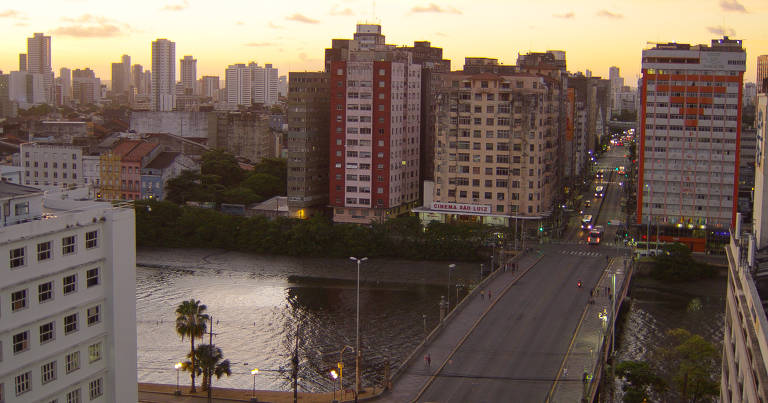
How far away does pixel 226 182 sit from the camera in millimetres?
88688

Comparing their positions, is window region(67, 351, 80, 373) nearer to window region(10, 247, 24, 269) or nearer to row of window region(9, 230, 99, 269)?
row of window region(9, 230, 99, 269)

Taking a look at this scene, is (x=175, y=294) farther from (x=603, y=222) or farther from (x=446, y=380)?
(x=603, y=222)

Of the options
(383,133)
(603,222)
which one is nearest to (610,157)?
(603,222)

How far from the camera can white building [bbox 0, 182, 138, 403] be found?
61.8ft

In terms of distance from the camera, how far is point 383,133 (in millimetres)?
72000

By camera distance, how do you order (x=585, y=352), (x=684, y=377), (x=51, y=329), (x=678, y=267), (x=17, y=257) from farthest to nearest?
(x=678, y=267) < (x=585, y=352) < (x=684, y=377) < (x=51, y=329) < (x=17, y=257)

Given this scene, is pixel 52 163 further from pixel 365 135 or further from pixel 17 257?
pixel 17 257

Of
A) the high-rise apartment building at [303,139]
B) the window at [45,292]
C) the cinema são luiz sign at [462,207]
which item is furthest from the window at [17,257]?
the high-rise apartment building at [303,139]

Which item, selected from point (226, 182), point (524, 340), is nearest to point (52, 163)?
point (226, 182)

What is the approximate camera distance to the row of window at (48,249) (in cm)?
1894

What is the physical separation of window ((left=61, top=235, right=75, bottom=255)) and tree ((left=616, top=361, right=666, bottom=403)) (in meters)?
20.1

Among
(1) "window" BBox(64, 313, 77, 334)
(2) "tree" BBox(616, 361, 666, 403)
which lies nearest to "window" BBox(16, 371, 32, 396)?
(1) "window" BBox(64, 313, 77, 334)

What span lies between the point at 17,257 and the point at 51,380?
2696mm

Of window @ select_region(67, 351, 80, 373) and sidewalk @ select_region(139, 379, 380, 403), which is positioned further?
sidewalk @ select_region(139, 379, 380, 403)
